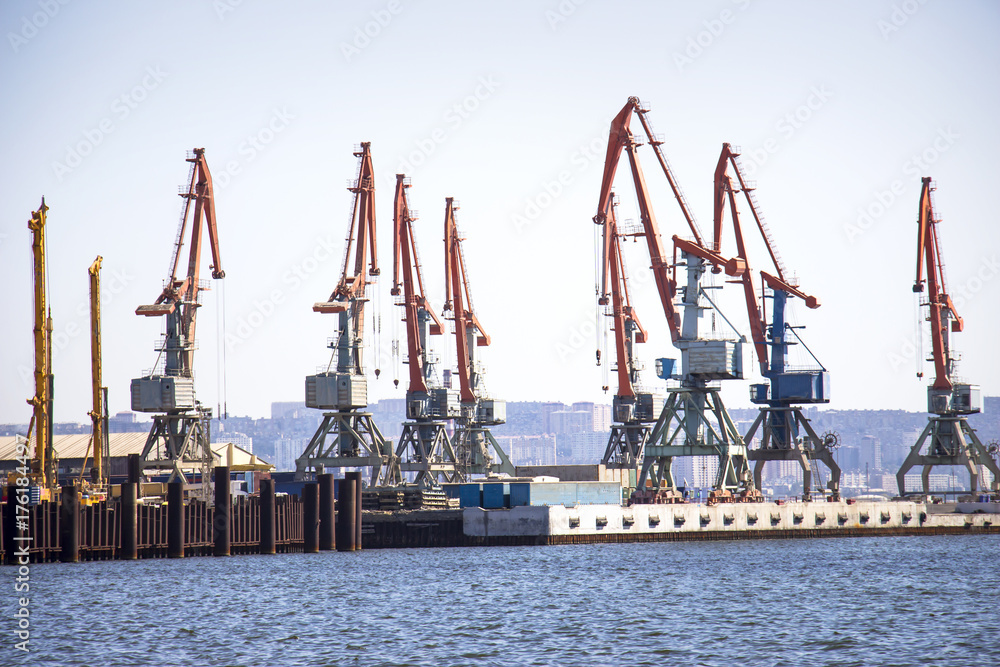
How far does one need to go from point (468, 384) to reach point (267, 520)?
43.8 metres

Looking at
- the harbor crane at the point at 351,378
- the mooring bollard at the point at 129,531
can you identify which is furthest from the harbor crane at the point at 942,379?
the mooring bollard at the point at 129,531

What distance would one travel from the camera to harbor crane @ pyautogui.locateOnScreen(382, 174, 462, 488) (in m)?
111

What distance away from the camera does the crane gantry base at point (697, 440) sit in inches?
3748

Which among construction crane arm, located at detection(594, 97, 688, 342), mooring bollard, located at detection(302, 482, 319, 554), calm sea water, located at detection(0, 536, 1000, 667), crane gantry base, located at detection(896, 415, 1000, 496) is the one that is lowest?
calm sea water, located at detection(0, 536, 1000, 667)

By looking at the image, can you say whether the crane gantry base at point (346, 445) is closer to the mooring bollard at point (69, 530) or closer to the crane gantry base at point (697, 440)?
the crane gantry base at point (697, 440)

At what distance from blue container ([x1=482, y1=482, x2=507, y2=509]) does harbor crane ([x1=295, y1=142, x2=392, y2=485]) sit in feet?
34.0

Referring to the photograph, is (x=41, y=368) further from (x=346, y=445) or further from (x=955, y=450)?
(x=955, y=450)

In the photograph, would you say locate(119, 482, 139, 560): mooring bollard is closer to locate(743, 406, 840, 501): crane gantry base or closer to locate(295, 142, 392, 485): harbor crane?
locate(295, 142, 392, 485): harbor crane

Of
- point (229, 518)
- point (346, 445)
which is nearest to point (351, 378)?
point (346, 445)

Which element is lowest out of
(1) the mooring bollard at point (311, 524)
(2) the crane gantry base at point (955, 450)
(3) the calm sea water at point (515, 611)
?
(3) the calm sea water at point (515, 611)

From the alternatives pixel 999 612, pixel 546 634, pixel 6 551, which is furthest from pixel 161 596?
pixel 999 612

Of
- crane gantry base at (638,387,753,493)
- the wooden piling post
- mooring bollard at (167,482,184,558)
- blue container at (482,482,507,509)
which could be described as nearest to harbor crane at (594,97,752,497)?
crane gantry base at (638,387,753,493)

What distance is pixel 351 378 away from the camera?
324ft

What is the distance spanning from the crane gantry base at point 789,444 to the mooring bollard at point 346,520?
39.6 meters
